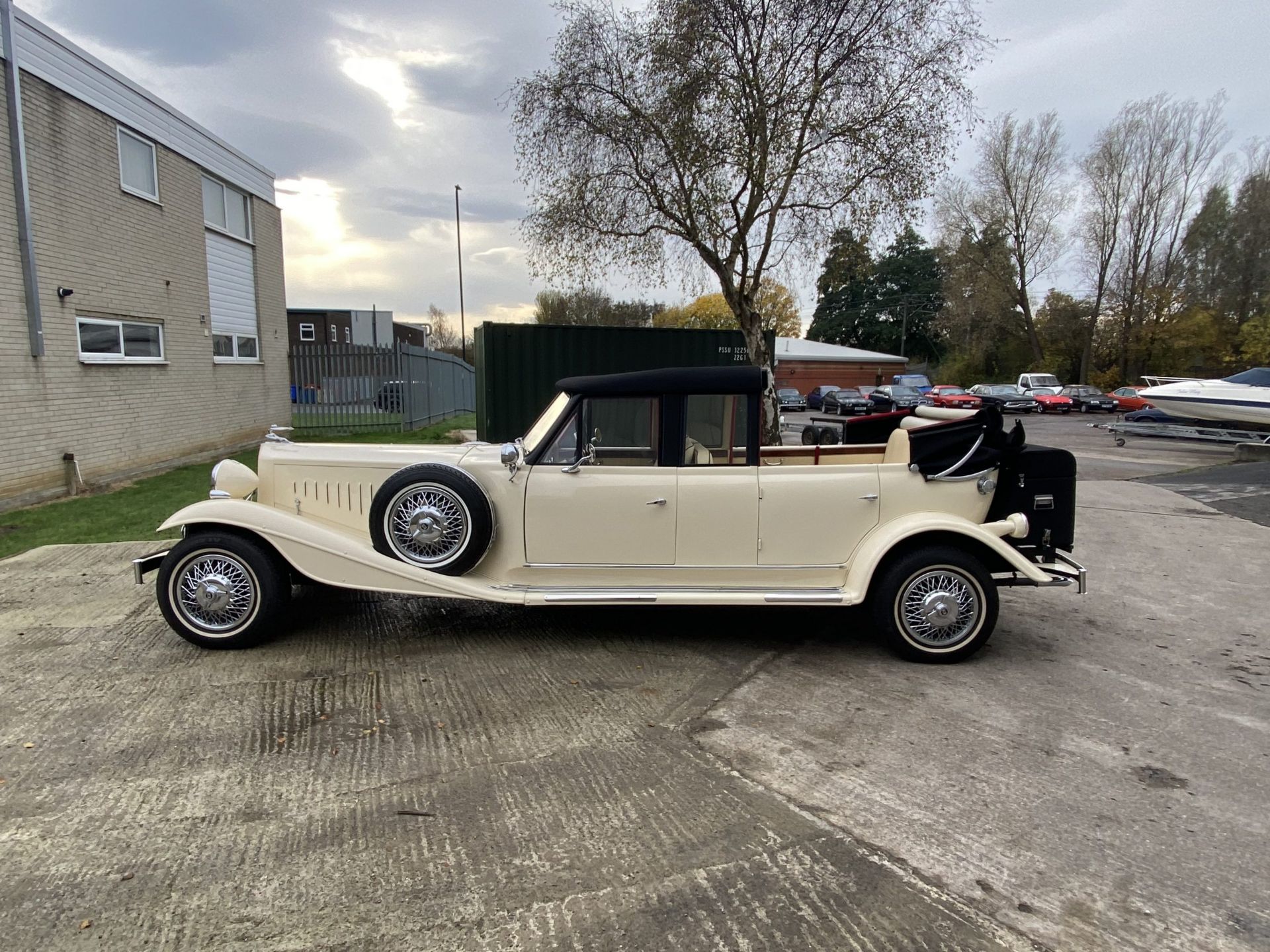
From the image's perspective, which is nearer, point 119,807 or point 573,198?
point 119,807

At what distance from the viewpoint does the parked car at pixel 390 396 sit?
18.3 meters

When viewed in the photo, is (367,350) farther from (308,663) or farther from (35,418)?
(308,663)

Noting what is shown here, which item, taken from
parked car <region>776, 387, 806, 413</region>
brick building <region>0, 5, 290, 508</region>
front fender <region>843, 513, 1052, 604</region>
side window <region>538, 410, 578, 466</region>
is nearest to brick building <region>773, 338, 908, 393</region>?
parked car <region>776, 387, 806, 413</region>

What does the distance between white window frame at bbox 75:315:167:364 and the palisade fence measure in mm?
4737

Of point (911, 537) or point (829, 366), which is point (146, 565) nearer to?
point (911, 537)

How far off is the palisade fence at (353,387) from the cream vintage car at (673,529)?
1330cm

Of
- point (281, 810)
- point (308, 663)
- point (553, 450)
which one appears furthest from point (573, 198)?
point (281, 810)

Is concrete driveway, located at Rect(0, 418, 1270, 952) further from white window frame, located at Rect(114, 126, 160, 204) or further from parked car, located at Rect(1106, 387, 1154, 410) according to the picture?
parked car, located at Rect(1106, 387, 1154, 410)

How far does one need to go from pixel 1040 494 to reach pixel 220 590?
512 cm

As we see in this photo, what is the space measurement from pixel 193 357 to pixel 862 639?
1293 centimetres

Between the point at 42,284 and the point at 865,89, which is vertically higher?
the point at 865,89

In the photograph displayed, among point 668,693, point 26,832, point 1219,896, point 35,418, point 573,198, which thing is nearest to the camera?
point 1219,896

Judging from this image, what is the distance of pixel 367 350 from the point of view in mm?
17875

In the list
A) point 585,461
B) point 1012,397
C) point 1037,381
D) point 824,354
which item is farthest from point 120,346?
point 824,354
